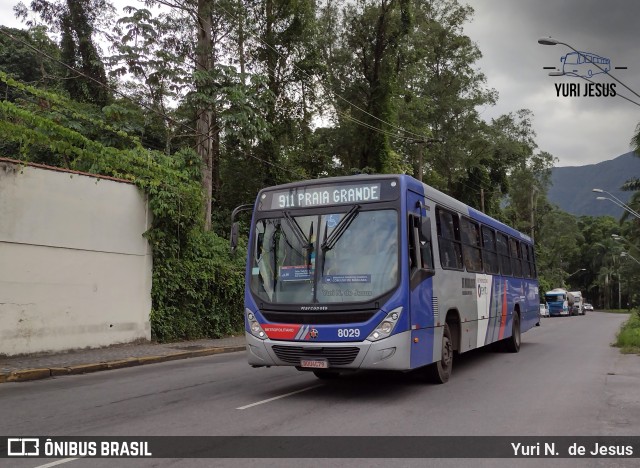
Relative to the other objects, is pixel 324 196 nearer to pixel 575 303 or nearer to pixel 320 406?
pixel 320 406

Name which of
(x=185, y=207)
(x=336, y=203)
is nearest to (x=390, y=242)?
(x=336, y=203)

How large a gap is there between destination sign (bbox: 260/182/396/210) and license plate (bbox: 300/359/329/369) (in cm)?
234

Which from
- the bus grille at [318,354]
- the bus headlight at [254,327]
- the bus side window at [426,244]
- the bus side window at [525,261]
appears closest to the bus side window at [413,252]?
the bus side window at [426,244]

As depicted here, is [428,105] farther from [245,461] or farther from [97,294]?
[245,461]

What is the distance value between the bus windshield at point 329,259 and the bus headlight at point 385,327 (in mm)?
352

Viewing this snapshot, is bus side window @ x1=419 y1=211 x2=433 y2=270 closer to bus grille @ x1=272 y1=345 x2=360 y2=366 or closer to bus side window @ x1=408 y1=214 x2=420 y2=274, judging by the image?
bus side window @ x1=408 y1=214 x2=420 y2=274

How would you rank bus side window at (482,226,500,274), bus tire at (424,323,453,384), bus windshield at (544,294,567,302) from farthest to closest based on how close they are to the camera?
bus windshield at (544,294,567,302)
bus side window at (482,226,500,274)
bus tire at (424,323,453,384)

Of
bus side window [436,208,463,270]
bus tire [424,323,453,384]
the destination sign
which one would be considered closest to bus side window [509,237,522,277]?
bus side window [436,208,463,270]

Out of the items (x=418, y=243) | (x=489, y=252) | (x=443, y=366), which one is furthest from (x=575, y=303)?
(x=418, y=243)

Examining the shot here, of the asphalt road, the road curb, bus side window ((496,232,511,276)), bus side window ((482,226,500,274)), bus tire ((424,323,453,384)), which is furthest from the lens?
bus side window ((496,232,511,276))

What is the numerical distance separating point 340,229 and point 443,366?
3291 millimetres

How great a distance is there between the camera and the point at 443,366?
32.2ft

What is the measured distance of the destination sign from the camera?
28.1ft

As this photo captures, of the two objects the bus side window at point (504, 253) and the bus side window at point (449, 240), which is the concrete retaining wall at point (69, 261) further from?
the bus side window at point (504, 253)
